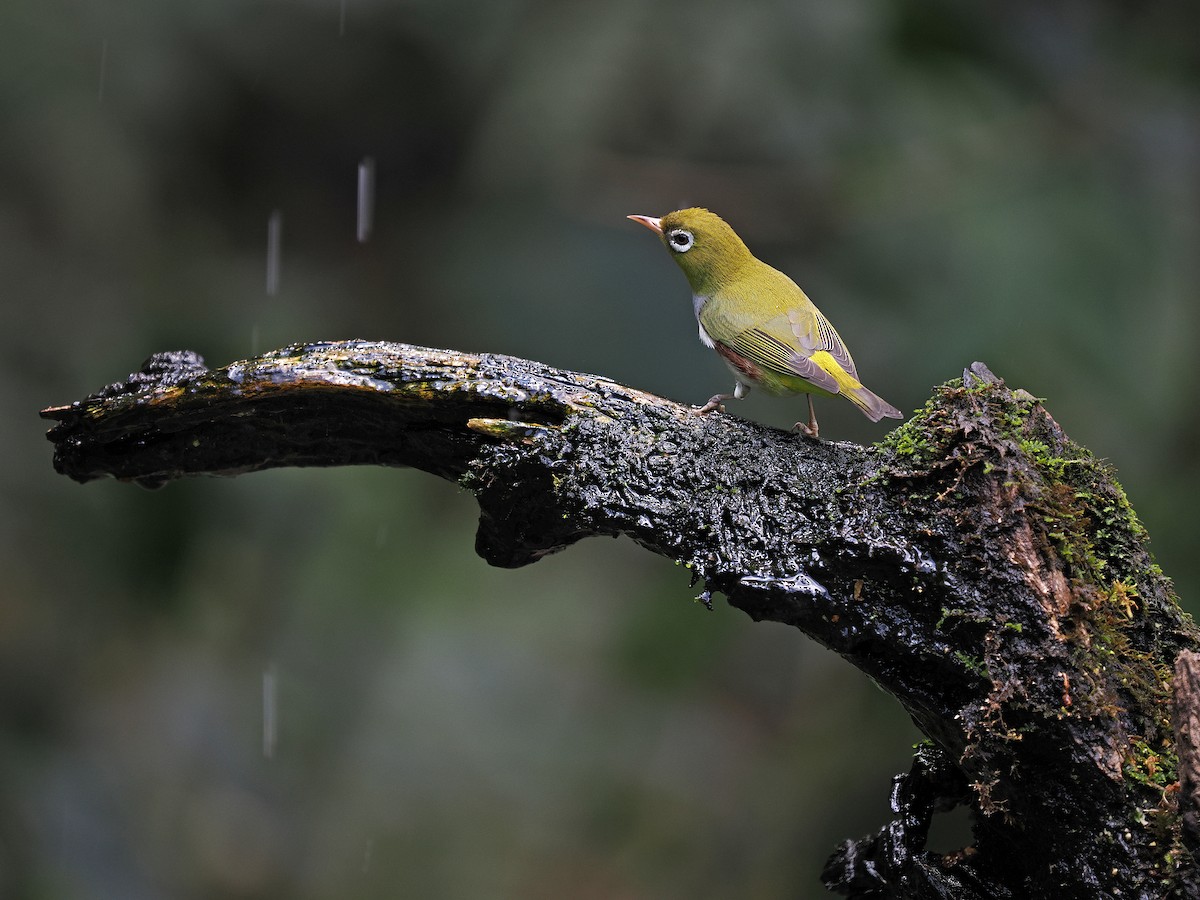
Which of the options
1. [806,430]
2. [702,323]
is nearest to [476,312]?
[702,323]

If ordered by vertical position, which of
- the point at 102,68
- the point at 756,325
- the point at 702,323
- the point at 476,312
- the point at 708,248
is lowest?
the point at 756,325

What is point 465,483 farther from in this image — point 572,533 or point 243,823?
point 243,823

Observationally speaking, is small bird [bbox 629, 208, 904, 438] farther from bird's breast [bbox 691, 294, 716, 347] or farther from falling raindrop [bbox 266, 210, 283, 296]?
falling raindrop [bbox 266, 210, 283, 296]

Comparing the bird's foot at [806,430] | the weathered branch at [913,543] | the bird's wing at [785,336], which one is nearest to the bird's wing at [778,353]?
the bird's wing at [785,336]

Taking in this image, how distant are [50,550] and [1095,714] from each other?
4.54 m

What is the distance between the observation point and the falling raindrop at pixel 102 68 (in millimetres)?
5605

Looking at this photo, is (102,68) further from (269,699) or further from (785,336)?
(785,336)

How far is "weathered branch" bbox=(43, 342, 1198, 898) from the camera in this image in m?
1.85

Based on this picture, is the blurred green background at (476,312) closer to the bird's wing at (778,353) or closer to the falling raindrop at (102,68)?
the falling raindrop at (102,68)

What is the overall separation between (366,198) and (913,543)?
5.05m

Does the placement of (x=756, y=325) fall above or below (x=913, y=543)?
above

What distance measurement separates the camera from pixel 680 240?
308 centimetres

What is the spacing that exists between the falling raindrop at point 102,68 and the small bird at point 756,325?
3796 mm

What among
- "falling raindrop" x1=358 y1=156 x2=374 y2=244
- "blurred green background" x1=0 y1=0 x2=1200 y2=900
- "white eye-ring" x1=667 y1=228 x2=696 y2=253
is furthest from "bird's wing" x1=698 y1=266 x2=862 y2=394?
"falling raindrop" x1=358 y1=156 x2=374 y2=244
